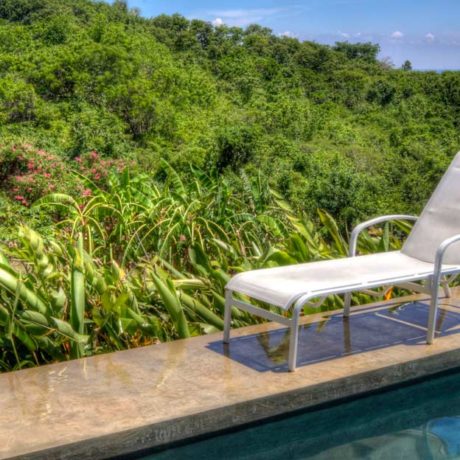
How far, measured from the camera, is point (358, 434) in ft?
11.3

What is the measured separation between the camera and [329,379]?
3.44 metres

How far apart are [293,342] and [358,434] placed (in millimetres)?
455

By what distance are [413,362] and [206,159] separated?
10.5m

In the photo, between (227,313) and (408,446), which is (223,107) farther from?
(408,446)

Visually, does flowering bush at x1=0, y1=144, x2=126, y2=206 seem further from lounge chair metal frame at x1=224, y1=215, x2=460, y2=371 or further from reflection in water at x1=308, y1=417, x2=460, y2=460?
reflection in water at x1=308, y1=417, x2=460, y2=460

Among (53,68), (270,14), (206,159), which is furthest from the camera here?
(270,14)

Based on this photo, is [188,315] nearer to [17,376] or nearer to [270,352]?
[270,352]

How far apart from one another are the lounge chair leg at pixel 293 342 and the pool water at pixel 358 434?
0.72 feet

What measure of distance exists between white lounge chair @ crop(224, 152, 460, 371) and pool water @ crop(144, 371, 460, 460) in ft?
0.96

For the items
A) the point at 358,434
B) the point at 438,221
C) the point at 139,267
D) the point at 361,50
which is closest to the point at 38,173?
the point at 139,267

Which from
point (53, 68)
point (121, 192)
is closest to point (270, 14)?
point (53, 68)

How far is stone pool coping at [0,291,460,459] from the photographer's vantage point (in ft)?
9.42

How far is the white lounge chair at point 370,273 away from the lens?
3.53 m

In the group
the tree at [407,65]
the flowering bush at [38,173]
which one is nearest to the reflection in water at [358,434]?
the flowering bush at [38,173]
